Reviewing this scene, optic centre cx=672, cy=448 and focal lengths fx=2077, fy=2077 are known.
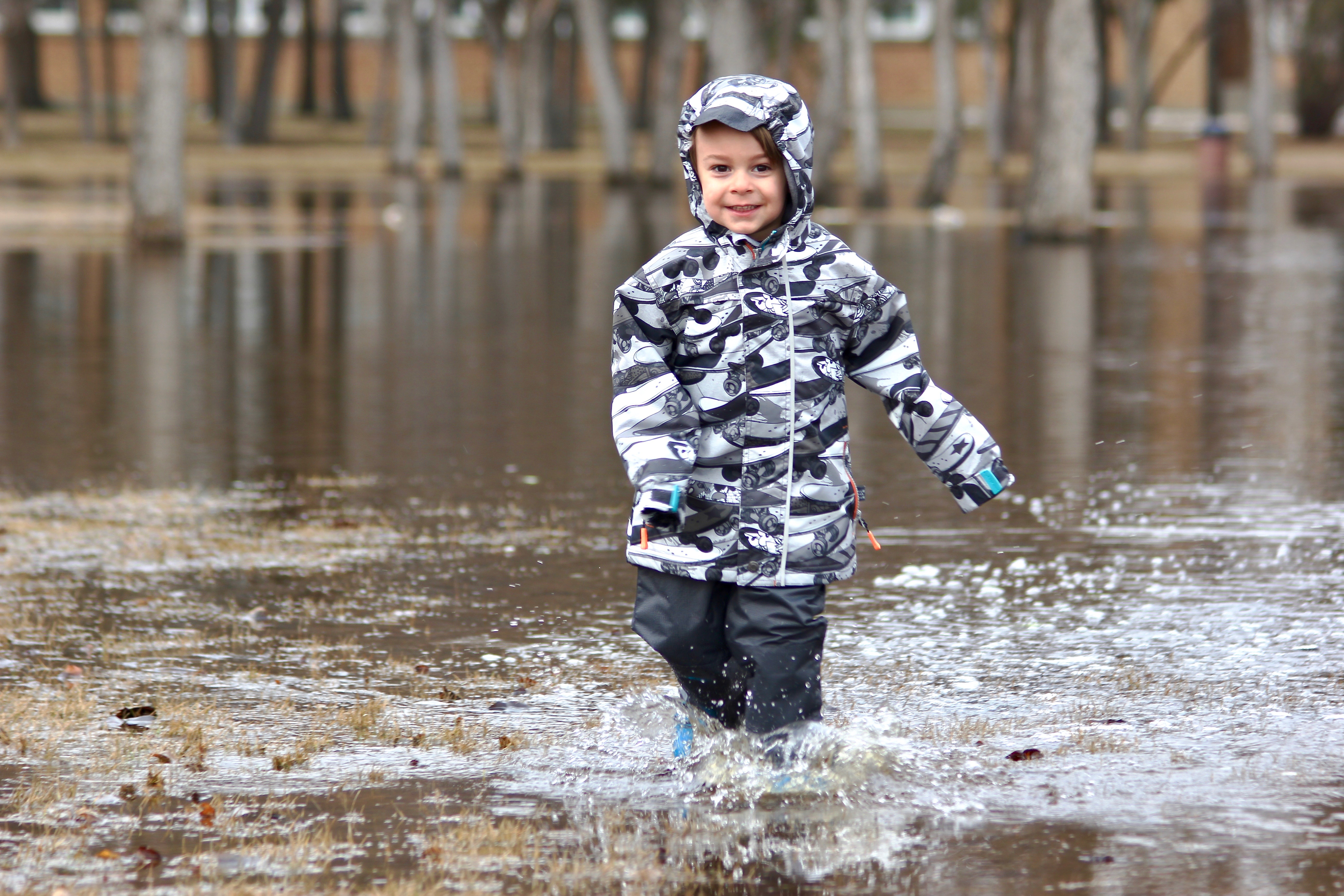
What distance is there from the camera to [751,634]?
438 centimetres

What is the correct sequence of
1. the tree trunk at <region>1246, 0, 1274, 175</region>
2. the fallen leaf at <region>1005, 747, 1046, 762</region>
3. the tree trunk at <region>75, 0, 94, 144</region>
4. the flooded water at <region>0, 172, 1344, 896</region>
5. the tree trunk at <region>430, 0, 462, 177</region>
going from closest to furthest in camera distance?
the flooded water at <region>0, 172, 1344, 896</region>
the fallen leaf at <region>1005, 747, 1046, 762</region>
the tree trunk at <region>1246, 0, 1274, 175</region>
the tree trunk at <region>430, 0, 462, 177</region>
the tree trunk at <region>75, 0, 94, 144</region>

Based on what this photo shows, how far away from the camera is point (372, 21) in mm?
77000

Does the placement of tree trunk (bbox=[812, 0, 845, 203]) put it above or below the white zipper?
above

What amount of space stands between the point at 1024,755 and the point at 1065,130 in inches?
711

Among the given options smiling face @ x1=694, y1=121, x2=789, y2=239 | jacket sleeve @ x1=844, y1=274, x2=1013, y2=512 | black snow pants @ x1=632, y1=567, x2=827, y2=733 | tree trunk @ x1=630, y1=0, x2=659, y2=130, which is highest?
tree trunk @ x1=630, y1=0, x2=659, y2=130

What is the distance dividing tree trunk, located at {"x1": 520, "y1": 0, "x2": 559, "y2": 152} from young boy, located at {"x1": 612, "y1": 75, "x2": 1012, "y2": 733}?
42789mm

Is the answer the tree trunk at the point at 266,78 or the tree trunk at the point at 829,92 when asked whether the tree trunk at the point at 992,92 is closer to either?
the tree trunk at the point at 829,92

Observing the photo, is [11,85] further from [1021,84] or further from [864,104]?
[864,104]

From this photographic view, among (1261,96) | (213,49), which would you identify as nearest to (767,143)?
(1261,96)

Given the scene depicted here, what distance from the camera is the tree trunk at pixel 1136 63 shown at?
5069 cm

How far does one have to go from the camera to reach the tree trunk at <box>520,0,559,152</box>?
1868 inches

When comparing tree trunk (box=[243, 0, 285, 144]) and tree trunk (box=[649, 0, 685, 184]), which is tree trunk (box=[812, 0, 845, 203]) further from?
tree trunk (box=[243, 0, 285, 144])

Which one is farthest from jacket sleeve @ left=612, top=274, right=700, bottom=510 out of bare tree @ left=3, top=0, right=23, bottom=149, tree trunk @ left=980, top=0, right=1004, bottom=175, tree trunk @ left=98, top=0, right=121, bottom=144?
tree trunk @ left=98, top=0, right=121, bottom=144

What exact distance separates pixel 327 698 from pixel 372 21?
74383 millimetres
